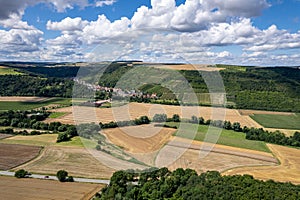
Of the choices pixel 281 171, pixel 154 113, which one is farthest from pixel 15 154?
pixel 281 171

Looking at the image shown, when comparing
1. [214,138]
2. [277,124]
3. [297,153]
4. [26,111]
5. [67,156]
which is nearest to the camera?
[67,156]

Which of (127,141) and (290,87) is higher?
(290,87)

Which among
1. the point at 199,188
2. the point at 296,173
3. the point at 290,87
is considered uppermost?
the point at 290,87

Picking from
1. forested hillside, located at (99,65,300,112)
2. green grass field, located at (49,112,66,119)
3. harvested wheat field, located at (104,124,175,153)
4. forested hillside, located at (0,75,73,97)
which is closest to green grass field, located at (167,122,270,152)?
harvested wheat field, located at (104,124,175,153)

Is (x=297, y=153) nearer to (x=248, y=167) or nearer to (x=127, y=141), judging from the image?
(x=248, y=167)

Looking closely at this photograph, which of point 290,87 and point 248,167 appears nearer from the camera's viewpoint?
point 248,167

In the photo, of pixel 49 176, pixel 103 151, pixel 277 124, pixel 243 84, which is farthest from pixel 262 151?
pixel 243 84
